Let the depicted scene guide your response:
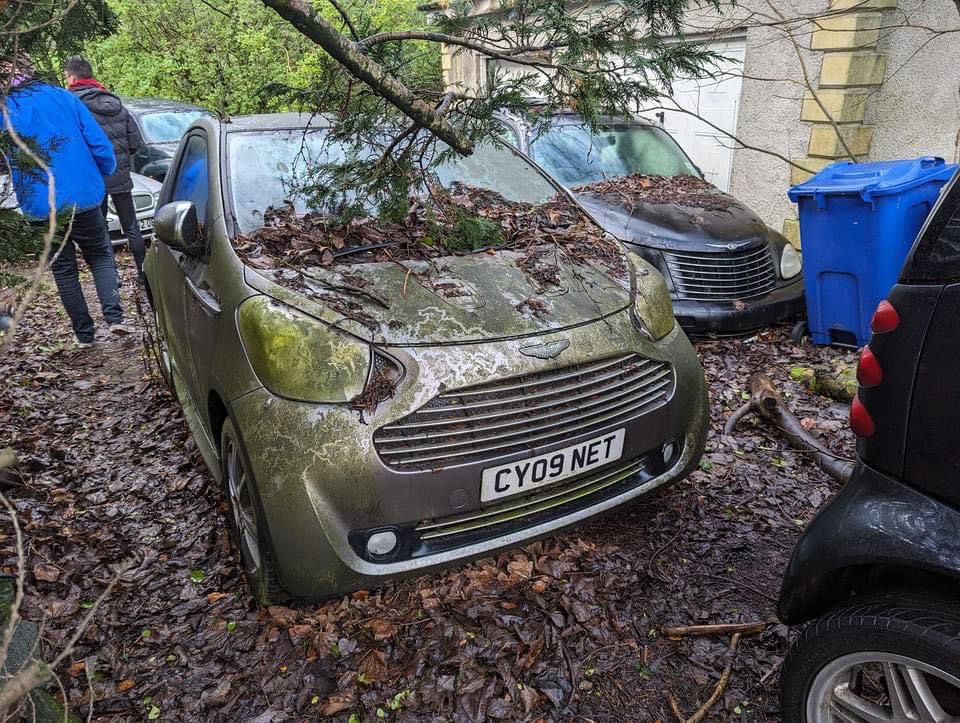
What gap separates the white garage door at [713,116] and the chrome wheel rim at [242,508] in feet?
21.2

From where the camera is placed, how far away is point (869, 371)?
1.60 meters

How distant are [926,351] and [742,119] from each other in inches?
262

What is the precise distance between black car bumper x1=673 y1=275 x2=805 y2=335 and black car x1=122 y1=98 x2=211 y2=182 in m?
6.85

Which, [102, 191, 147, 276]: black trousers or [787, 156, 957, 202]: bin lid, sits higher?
[787, 156, 957, 202]: bin lid

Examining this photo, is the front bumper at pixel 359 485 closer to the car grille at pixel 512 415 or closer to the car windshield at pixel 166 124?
the car grille at pixel 512 415

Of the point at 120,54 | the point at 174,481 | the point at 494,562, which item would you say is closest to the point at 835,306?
the point at 494,562

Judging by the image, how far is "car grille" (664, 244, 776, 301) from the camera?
473 cm

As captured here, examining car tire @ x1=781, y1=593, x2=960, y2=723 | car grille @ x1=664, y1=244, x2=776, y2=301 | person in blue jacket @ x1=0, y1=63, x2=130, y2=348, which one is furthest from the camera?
car grille @ x1=664, y1=244, x2=776, y2=301

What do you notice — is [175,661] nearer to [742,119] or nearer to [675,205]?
[675,205]

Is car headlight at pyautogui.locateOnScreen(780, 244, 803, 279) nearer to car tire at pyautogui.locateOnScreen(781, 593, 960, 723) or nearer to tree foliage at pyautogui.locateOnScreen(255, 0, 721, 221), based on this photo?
tree foliage at pyautogui.locateOnScreen(255, 0, 721, 221)

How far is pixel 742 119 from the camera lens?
7.25 meters

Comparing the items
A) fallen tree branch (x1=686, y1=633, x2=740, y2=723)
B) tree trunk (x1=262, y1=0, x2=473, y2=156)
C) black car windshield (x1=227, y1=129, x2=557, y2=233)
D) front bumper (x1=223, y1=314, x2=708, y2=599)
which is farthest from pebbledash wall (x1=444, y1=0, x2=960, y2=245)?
fallen tree branch (x1=686, y1=633, x2=740, y2=723)

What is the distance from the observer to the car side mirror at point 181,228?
2.76m

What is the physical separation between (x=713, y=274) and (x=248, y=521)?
366cm
